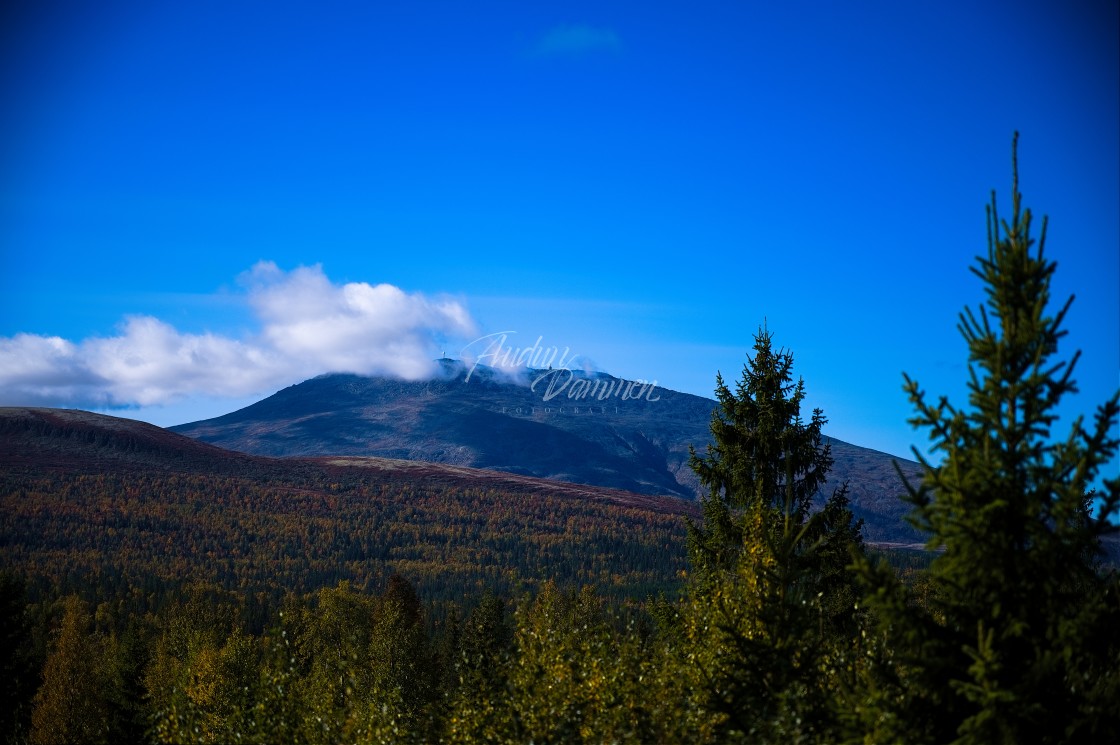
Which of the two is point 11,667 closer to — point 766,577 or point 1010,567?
point 766,577

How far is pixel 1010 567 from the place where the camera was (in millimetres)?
11914

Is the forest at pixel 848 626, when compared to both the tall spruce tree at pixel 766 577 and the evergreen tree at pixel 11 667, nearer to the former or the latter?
the tall spruce tree at pixel 766 577

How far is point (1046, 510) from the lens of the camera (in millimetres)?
11781

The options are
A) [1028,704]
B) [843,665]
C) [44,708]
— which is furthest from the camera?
[44,708]

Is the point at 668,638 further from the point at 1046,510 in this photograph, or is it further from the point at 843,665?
the point at 1046,510

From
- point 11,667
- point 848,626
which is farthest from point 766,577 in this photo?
point 11,667

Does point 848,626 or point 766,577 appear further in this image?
point 848,626

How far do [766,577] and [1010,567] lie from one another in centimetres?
533

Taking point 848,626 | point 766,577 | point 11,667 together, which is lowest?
point 11,667

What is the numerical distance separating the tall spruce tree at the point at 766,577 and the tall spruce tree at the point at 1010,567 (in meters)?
1.32

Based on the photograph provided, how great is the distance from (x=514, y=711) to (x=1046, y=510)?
1038 cm

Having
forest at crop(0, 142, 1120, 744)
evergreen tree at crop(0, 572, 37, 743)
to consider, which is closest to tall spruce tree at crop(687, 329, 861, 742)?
forest at crop(0, 142, 1120, 744)

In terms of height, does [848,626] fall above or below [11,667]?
above

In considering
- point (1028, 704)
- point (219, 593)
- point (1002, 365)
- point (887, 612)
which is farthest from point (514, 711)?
point (219, 593)
